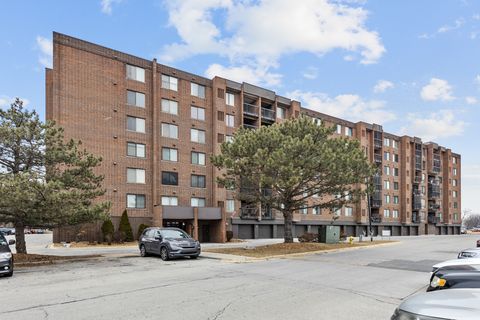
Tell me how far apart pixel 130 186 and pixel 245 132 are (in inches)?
636

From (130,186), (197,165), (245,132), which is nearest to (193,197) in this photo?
(197,165)

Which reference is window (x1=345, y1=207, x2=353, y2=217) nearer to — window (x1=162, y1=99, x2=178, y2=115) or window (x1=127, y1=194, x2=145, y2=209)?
window (x1=162, y1=99, x2=178, y2=115)

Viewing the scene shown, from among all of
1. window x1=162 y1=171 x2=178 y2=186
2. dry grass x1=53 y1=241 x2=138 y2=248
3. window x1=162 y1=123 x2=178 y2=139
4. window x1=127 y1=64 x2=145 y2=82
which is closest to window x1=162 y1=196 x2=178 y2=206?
window x1=162 y1=171 x2=178 y2=186

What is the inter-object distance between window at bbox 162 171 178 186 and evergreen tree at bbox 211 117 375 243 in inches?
605

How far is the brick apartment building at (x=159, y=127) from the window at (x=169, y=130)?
0.10 meters

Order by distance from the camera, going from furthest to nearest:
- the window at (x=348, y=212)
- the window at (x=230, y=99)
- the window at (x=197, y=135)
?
the window at (x=348, y=212) < the window at (x=230, y=99) < the window at (x=197, y=135)

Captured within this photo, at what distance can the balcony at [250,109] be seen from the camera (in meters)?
47.7

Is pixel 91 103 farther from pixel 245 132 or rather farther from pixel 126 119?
pixel 245 132

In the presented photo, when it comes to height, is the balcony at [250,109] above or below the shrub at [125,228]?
above

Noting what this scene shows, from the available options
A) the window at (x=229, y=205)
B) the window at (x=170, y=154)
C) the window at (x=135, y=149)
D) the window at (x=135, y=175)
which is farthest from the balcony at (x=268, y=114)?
the window at (x=135, y=175)

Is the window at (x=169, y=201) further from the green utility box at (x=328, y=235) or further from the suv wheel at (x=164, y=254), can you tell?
the suv wheel at (x=164, y=254)

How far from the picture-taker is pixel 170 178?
40.1 metres

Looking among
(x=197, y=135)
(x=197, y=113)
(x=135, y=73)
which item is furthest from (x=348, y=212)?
(x=135, y=73)

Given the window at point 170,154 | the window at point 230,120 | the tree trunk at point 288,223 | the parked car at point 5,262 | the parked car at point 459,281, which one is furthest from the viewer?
the window at point 230,120
